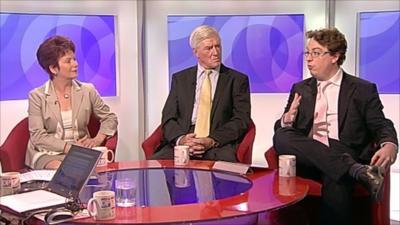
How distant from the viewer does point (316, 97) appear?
3.77 m

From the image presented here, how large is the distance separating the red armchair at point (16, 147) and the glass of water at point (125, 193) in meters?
1.19

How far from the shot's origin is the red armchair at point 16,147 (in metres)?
3.75

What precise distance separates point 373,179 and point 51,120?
215 centimetres

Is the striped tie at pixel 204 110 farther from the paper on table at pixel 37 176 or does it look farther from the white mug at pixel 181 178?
the paper on table at pixel 37 176

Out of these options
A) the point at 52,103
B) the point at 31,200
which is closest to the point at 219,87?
the point at 52,103

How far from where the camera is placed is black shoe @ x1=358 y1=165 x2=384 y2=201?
311cm

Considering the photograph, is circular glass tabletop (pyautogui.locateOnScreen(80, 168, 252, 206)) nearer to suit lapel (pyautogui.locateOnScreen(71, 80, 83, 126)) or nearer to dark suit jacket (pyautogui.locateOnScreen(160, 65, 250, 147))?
dark suit jacket (pyautogui.locateOnScreen(160, 65, 250, 147))

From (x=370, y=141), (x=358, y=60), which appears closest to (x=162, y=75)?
(x=358, y=60)

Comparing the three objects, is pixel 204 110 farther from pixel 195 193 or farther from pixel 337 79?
pixel 195 193

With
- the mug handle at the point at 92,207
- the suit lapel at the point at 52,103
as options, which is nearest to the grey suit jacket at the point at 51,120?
the suit lapel at the point at 52,103

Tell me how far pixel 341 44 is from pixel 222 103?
94 cm

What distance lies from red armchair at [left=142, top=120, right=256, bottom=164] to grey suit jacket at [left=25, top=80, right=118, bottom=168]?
291mm

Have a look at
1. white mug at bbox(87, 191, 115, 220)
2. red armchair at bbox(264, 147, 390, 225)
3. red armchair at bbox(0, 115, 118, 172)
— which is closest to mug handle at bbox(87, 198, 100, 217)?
white mug at bbox(87, 191, 115, 220)

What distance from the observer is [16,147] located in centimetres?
391
